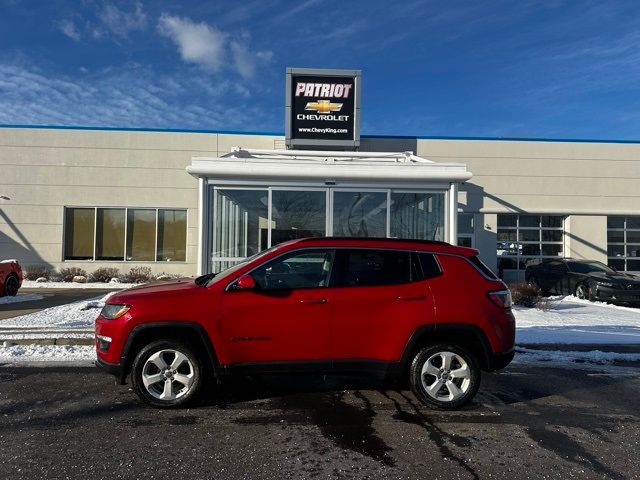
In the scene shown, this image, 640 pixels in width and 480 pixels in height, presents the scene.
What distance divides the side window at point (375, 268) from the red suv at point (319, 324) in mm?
11

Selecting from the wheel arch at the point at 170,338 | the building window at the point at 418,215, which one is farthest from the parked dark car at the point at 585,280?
the wheel arch at the point at 170,338

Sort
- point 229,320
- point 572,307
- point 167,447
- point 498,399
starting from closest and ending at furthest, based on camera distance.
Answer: point 167,447
point 229,320
point 498,399
point 572,307

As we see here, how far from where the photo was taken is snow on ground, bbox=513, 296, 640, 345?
8.42 meters

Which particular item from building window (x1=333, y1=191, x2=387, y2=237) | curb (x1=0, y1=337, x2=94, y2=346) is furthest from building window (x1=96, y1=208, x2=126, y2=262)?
curb (x1=0, y1=337, x2=94, y2=346)

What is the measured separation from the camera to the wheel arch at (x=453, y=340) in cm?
480

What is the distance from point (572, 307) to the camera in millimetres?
12547

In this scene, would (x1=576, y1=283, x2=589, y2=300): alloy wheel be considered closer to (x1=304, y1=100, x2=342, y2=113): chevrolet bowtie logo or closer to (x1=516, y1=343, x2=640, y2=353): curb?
(x1=516, y1=343, x2=640, y2=353): curb

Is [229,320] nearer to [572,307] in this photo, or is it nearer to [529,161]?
[572,307]

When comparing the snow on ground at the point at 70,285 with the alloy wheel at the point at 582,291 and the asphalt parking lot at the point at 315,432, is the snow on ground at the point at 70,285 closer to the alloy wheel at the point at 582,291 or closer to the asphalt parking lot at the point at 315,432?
the asphalt parking lot at the point at 315,432

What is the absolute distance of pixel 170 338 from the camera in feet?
15.7

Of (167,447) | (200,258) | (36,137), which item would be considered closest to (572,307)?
(200,258)

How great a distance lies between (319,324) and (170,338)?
5.01ft

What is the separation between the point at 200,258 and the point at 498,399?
6.97 meters

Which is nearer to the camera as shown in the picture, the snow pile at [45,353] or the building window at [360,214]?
the snow pile at [45,353]
